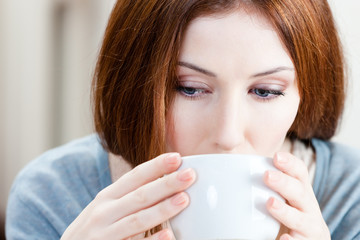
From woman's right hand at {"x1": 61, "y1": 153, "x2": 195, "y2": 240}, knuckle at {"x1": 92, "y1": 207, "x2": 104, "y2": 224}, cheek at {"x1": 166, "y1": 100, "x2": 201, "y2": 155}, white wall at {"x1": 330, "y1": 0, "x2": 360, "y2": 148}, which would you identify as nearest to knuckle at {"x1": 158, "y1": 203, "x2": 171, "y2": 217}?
woman's right hand at {"x1": 61, "y1": 153, "x2": 195, "y2": 240}

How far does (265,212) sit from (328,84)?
1.98 ft

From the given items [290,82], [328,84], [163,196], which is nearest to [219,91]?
[290,82]

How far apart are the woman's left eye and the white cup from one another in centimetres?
28

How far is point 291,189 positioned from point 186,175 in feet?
0.60

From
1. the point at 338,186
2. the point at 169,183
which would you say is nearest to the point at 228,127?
the point at 169,183

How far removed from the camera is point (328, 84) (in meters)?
1.37

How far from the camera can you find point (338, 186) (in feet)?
4.61

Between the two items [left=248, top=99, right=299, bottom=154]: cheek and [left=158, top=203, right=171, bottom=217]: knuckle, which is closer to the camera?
[left=158, top=203, right=171, bottom=217]: knuckle

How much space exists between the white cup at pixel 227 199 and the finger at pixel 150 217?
18 millimetres

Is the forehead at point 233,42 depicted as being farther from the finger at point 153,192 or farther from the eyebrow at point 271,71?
the finger at point 153,192

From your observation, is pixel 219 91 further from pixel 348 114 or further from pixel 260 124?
pixel 348 114

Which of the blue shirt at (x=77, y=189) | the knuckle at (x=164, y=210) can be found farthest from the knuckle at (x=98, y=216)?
the blue shirt at (x=77, y=189)

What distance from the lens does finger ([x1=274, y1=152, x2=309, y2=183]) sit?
88 cm

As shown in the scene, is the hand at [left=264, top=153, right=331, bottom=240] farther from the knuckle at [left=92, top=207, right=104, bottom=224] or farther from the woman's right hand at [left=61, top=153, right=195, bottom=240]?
the knuckle at [left=92, top=207, right=104, bottom=224]
